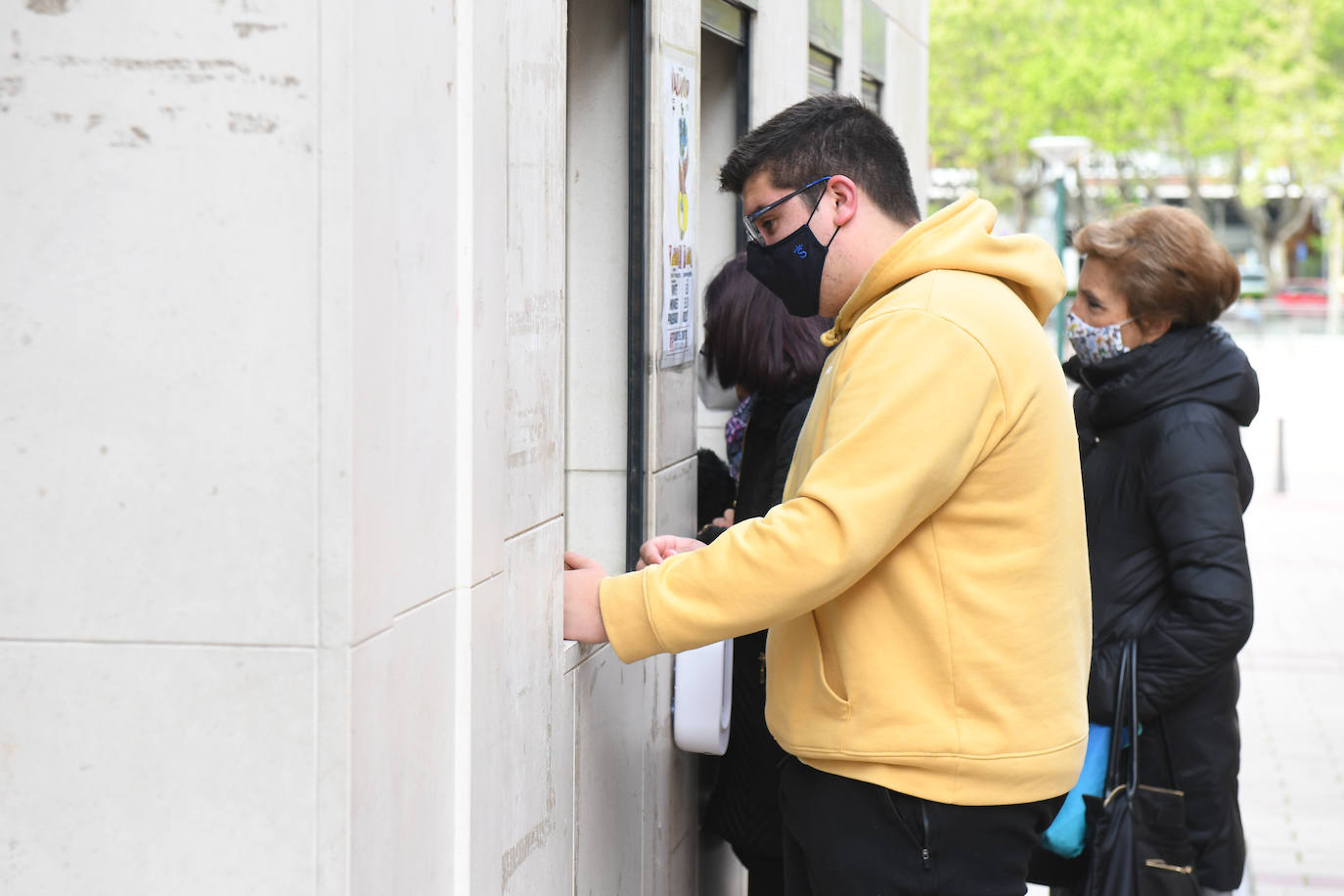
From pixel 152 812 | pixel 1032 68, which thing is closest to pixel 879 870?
pixel 152 812

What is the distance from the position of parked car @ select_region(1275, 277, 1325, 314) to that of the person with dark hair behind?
172 ft

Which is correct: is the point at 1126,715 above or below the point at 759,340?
below

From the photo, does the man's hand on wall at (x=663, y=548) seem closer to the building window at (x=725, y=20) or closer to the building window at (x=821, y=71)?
the building window at (x=725, y=20)

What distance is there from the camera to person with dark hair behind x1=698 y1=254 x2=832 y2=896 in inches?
142

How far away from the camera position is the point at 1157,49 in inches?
1524

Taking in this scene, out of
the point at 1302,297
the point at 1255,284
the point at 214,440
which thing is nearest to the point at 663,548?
the point at 214,440

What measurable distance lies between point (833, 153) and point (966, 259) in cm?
31

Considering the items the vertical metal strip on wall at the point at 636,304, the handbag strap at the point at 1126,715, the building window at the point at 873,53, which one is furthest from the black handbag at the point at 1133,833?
the building window at the point at 873,53

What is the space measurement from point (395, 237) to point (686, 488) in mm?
2046

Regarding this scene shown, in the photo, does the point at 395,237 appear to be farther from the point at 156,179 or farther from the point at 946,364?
the point at 946,364

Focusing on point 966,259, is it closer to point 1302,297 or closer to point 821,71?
point 821,71

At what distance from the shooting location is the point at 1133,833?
142 inches

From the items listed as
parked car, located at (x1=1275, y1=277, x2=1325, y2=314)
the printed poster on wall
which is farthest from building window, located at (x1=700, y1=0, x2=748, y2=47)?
parked car, located at (x1=1275, y1=277, x2=1325, y2=314)

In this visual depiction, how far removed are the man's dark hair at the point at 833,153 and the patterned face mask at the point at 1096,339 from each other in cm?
125
